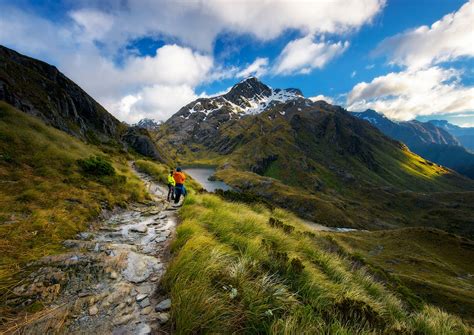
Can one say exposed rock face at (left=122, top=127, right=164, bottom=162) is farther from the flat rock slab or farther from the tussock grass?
the tussock grass

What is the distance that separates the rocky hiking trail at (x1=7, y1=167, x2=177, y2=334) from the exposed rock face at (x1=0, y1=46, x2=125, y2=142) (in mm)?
36521

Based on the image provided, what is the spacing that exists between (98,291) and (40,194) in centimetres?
789

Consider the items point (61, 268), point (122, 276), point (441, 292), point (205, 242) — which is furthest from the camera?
point (441, 292)

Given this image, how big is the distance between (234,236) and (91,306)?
446 cm

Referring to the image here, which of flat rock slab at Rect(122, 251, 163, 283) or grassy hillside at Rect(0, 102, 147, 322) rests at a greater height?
grassy hillside at Rect(0, 102, 147, 322)

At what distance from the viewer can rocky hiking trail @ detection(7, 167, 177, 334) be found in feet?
13.2

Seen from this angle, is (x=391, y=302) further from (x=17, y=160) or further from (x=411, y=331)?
(x=17, y=160)

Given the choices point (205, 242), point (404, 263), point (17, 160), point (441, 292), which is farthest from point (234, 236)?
point (404, 263)

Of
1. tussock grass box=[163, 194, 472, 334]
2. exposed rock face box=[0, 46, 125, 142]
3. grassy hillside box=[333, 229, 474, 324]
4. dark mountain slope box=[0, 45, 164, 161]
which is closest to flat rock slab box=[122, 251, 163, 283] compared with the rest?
tussock grass box=[163, 194, 472, 334]

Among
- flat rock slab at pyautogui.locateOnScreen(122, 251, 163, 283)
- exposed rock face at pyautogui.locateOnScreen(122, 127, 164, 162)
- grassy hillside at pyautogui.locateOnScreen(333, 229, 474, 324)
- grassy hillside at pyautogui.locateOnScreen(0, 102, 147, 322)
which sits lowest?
grassy hillside at pyautogui.locateOnScreen(333, 229, 474, 324)

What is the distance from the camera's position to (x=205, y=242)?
655 centimetres

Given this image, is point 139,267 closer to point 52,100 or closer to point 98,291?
point 98,291

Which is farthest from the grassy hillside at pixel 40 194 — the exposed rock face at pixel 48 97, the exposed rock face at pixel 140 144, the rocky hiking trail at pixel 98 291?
the exposed rock face at pixel 140 144

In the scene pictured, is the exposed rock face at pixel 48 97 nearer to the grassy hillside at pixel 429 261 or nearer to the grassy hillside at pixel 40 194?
the grassy hillside at pixel 40 194
